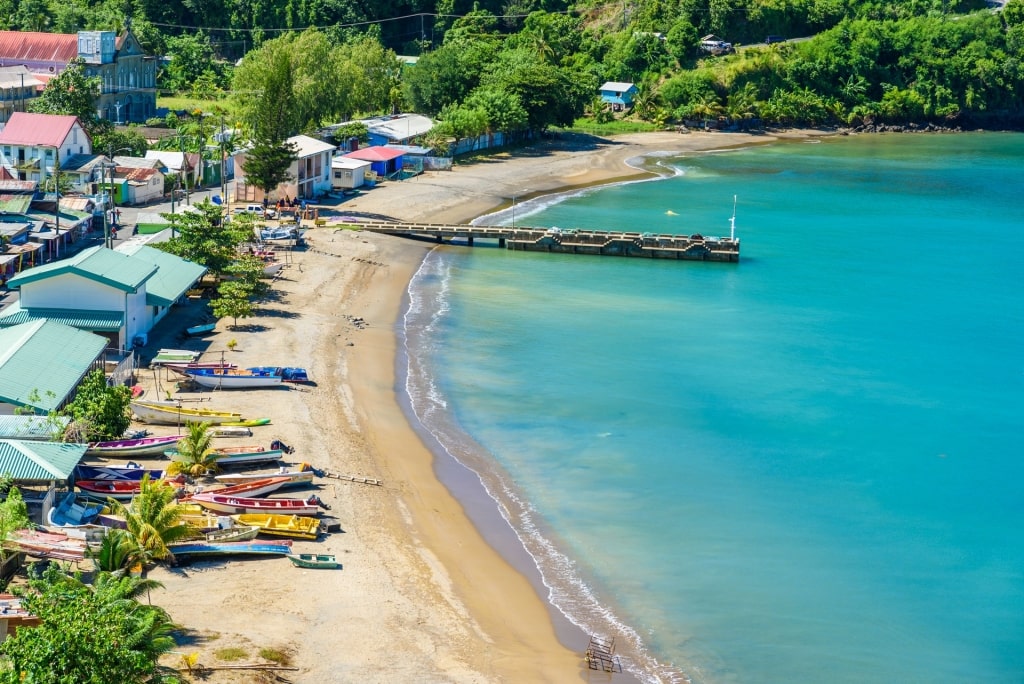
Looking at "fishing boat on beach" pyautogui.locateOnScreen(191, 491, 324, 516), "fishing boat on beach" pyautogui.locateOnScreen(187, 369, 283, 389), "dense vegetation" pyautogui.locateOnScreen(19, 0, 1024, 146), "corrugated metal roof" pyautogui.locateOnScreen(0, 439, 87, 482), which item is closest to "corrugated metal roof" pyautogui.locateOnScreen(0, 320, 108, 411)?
"fishing boat on beach" pyautogui.locateOnScreen(187, 369, 283, 389)

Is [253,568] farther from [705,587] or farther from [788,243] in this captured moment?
[788,243]

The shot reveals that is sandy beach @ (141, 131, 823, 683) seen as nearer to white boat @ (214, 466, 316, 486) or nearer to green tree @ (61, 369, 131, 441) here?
white boat @ (214, 466, 316, 486)

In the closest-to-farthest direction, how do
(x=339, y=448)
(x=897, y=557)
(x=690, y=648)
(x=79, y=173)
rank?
1. (x=690, y=648)
2. (x=897, y=557)
3. (x=339, y=448)
4. (x=79, y=173)

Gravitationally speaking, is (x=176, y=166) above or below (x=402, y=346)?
above

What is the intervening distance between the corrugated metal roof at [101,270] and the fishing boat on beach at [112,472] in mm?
12952

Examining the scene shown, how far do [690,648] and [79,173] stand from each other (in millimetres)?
61820

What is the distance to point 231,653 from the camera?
31406mm

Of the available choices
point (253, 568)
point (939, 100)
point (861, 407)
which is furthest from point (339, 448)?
point (939, 100)

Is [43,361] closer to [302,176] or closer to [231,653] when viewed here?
[231,653]

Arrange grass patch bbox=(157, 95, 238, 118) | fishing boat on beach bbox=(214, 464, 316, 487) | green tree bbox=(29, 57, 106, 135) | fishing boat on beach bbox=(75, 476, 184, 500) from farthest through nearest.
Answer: grass patch bbox=(157, 95, 238, 118) < green tree bbox=(29, 57, 106, 135) < fishing boat on beach bbox=(214, 464, 316, 487) < fishing boat on beach bbox=(75, 476, 184, 500)

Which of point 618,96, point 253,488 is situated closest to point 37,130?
point 253,488

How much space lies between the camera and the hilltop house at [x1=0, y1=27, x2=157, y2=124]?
373 ft

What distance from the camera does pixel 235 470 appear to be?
43219 millimetres

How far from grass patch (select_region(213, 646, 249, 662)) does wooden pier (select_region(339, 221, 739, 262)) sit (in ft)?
186
